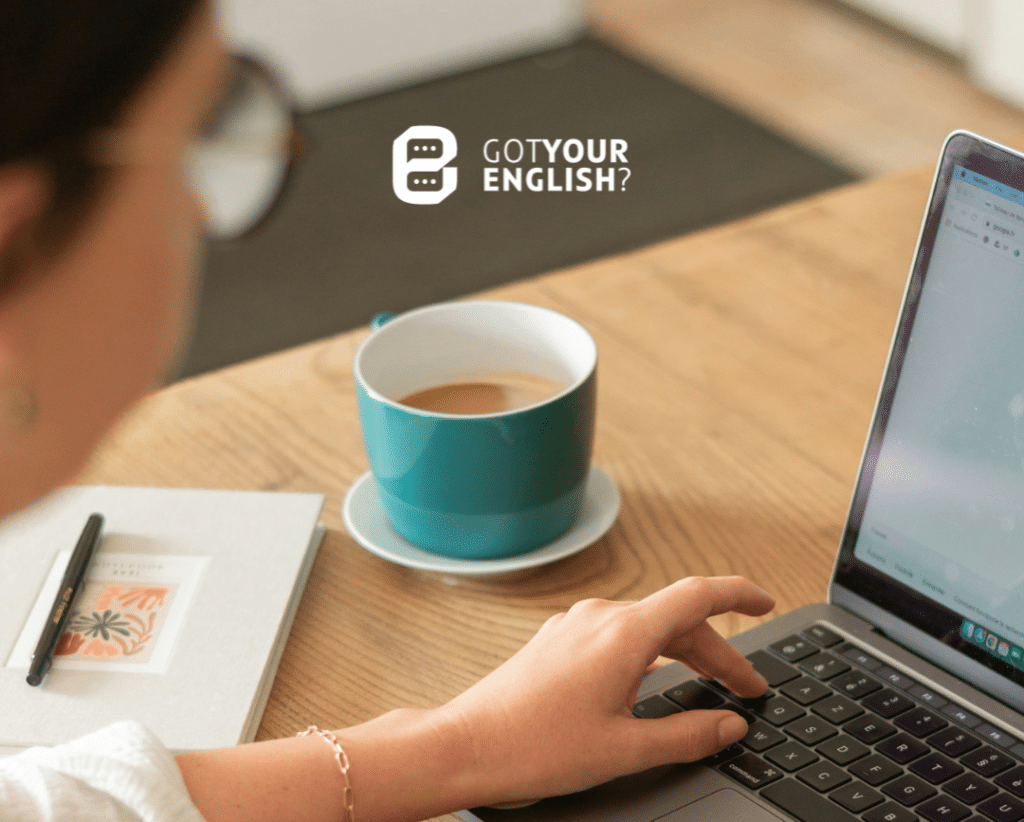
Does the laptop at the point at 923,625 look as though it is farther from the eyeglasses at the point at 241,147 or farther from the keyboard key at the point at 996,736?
the eyeglasses at the point at 241,147

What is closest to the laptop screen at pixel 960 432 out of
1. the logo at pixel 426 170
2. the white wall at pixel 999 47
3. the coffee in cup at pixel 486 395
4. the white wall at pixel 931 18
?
the coffee in cup at pixel 486 395

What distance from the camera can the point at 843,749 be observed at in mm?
610

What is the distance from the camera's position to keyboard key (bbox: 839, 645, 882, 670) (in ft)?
2.18

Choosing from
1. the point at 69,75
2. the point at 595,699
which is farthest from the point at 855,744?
the point at 69,75

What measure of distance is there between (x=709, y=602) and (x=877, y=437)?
0.15 meters

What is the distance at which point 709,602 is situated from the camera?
2.14 feet

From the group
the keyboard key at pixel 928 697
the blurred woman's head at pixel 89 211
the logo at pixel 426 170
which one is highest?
the blurred woman's head at pixel 89 211

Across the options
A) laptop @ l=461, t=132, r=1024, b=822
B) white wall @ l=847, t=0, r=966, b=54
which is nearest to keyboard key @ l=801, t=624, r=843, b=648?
laptop @ l=461, t=132, r=1024, b=822

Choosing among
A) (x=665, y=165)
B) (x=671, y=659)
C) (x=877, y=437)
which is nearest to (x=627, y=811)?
(x=671, y=659)

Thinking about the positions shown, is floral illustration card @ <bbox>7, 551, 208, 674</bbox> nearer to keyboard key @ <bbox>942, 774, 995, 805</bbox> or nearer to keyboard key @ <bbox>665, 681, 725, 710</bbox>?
keyboard key @ <bbox>665, 681, 725, 710</bbox>

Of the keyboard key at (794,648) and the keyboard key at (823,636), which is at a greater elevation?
the keyboard key at (823,636)

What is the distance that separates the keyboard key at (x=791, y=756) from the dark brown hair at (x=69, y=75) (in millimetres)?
445

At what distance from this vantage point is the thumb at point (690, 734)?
60 centimetres

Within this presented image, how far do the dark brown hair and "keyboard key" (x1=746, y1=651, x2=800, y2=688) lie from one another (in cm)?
47
